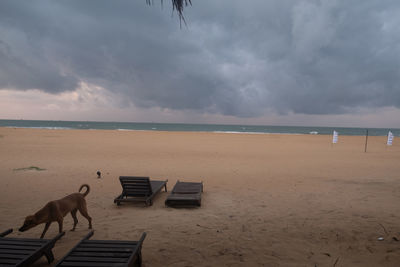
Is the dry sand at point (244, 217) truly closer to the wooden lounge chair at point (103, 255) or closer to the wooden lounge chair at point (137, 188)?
the wooden lounge chair at point (137, 188)

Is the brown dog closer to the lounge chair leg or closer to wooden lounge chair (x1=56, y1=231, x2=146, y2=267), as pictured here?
the lounge chair leg

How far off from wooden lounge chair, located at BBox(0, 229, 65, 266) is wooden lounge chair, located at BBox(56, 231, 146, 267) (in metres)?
0.45

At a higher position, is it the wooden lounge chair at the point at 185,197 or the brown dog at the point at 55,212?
the brown dog at the point at 55,212

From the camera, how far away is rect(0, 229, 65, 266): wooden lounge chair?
293cm

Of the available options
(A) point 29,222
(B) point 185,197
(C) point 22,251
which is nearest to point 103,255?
(C) point 22,251

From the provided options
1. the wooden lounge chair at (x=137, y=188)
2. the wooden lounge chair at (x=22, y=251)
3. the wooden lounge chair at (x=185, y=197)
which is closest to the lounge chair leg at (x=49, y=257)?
the wooden lounge chair at (x=22, y=251)

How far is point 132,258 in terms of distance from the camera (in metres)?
2.99

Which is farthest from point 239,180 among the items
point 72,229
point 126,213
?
point 72,229

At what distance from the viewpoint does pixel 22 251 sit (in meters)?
3.17

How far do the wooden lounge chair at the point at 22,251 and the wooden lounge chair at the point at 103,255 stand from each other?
45 cm

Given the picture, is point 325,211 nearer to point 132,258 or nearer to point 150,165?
point 132,258

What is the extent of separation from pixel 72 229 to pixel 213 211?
10.3 feet

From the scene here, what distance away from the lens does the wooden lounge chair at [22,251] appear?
2930mm

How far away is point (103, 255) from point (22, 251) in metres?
1.14
